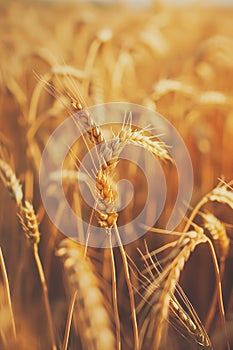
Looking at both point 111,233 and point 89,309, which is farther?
point 111,233

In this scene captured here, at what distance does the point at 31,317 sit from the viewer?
103cm

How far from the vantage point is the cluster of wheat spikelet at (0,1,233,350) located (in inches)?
26.7

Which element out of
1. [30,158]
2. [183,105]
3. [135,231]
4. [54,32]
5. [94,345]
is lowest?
[94,345]

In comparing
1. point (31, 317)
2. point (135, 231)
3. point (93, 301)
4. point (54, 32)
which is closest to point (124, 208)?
point (135, 231)

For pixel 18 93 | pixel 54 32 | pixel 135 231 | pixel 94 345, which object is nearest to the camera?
pixel 94 345

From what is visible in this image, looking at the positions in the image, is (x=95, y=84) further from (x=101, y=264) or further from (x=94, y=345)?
(x=94, y=345)

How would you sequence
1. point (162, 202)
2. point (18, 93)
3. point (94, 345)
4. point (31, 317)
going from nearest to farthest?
point (94, 345) → point (31, 317) → point (162, 202) → point (18, 93)

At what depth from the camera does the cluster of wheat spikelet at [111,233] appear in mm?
679

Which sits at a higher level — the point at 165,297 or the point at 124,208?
the point at 124,208

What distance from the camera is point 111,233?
874 mm

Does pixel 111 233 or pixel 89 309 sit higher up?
pixel 111 233

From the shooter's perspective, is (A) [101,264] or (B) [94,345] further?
(A) [101,264]

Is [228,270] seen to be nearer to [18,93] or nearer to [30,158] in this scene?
[30,158]

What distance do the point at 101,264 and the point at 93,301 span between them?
1.87ft
